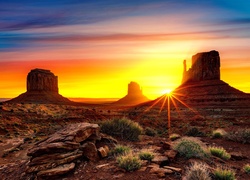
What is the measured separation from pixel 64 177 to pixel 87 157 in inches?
52.4

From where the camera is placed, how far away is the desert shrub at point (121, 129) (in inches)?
508

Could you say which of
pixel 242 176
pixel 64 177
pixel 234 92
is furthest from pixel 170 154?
pixel 234 92

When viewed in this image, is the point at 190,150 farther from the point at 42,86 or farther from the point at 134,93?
the point at 134,93

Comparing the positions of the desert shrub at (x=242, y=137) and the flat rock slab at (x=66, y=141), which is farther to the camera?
the desert shrub at (x=242, y=137)

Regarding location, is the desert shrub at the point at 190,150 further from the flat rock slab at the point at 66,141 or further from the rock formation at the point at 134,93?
the rock formation at the point at 134,93

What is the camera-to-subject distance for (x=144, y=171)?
24.2ft

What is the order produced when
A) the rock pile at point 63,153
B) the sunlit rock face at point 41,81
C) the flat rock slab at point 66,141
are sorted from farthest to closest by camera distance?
the sunlit rock face at point 41,81 → the flat rock slab at point 66,141 → the rock pile at point 63,153

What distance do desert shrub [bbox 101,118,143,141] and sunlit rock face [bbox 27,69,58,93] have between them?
117 m

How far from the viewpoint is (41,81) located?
123m

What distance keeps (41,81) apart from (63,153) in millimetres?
123979

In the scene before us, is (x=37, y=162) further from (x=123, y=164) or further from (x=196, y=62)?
(x=196, y=62)

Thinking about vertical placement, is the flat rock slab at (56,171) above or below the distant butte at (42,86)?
below

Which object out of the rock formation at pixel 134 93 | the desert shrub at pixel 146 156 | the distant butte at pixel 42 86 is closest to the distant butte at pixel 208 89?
the distant butte at pixel 42 86

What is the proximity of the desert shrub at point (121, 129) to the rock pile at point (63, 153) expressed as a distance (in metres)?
3.32
